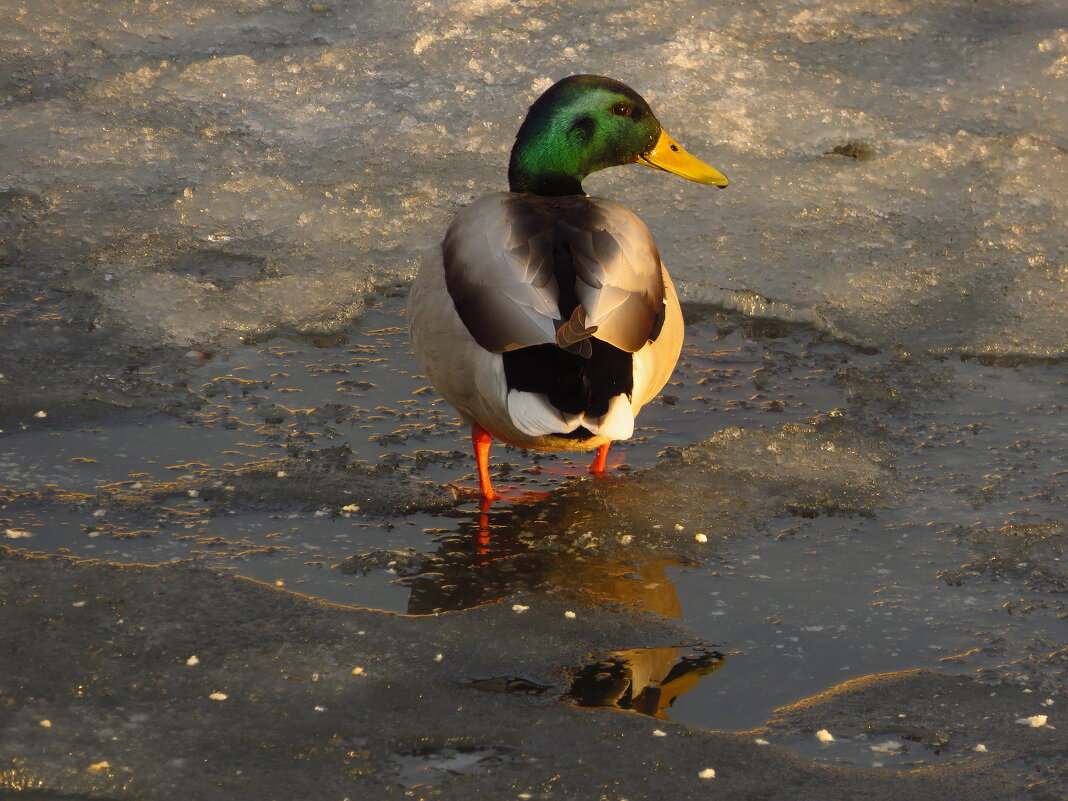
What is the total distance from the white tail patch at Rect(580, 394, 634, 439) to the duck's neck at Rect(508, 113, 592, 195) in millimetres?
1210

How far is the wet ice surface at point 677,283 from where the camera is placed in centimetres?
338

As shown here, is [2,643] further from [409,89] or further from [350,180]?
[409,89]

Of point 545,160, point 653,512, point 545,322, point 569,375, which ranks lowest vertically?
point 653,512

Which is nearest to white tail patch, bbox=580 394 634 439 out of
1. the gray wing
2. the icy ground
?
the gray wing

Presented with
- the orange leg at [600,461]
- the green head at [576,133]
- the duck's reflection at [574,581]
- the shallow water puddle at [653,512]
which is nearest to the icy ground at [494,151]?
the shallow water puddle at [653,512]

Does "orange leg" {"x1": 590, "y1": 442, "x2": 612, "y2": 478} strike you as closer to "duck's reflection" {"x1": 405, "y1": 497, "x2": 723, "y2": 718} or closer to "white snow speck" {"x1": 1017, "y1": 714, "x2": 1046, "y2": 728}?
"duck's reflection" {"x1": 405, "y1": 497, "x2": 723, "y2": 718}

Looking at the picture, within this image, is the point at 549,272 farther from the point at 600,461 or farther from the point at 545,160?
the point at 545,160

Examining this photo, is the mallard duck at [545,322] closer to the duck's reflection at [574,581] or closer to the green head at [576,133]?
the duck's reflection at [574,581]

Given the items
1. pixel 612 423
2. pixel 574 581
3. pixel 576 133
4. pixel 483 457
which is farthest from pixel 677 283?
pixel 574 581

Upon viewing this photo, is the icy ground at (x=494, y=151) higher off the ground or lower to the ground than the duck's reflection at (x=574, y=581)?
higher

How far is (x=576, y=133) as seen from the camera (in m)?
4.24

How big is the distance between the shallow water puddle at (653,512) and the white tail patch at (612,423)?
38 cm

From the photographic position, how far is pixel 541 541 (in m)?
3.58

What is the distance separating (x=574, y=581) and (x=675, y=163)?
1.73m
